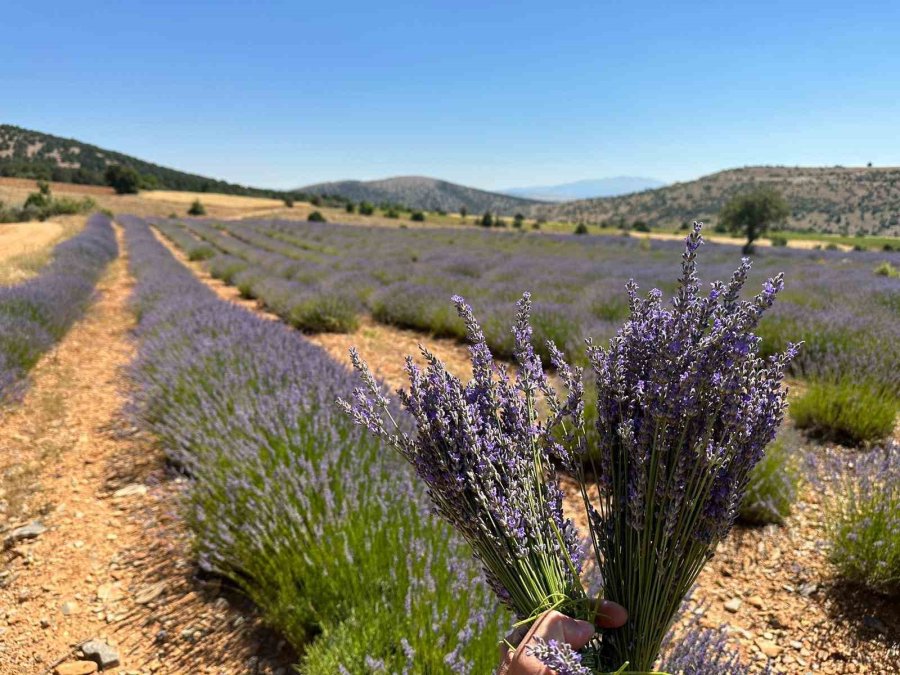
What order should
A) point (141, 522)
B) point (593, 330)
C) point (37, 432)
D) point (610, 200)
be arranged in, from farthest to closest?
1. point (610, 200)
2. point (593, 330)
3. point (37, 432)
4. point (141, 522)

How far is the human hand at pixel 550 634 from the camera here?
2.55ft

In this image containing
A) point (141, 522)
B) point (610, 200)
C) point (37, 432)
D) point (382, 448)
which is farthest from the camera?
point (610, 200)

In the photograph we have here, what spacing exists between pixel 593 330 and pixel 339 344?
12.1ft

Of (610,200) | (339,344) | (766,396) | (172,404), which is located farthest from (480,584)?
(610,200)

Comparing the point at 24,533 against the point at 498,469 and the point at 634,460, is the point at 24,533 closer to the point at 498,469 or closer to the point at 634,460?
the point at 498,469

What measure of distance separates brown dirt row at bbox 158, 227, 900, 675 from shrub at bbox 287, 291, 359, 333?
5368mm

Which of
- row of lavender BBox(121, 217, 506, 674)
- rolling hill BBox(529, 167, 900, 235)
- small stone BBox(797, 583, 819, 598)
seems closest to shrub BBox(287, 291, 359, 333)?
row of lavender BBox(121, 217, 506, 674)

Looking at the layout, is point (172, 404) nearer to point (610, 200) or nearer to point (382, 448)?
point (382, 448)

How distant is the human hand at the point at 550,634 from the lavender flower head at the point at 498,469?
0.03 m

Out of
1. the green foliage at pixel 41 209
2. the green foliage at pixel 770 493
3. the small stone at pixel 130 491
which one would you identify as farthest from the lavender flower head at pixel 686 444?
the green foliage at pixel 41 209

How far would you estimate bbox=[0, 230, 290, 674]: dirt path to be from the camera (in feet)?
6.86

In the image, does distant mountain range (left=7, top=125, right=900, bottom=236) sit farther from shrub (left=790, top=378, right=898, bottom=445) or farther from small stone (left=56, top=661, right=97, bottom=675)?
small stone (left=56, top=661, right=97, bottom=675)

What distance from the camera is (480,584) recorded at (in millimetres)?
1727

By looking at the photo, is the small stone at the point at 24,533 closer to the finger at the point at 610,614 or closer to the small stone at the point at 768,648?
the finger at the point at 610,614
